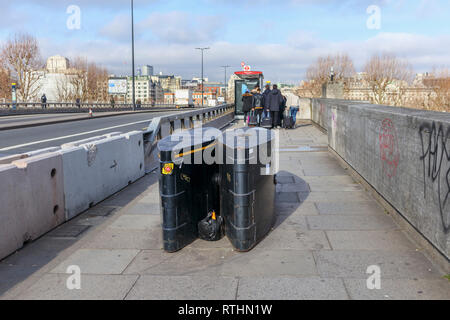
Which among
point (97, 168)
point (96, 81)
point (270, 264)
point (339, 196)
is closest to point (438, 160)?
point (270, 264)

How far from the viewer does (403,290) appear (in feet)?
12.9

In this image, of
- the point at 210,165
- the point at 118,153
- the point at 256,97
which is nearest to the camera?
the point at 210,165

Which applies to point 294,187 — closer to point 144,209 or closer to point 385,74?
point 144,209

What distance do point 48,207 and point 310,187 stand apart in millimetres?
4884

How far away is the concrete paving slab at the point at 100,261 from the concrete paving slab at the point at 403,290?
2.35m

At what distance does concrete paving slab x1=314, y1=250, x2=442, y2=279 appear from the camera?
4309 millimetres

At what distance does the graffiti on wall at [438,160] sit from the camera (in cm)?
428

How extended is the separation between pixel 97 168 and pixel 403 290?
5.21 m

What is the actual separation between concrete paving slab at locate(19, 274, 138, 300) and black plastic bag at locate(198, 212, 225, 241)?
49.8 inches

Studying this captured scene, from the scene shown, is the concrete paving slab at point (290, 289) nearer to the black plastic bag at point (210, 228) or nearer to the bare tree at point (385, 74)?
the black plastic bag at point (210, 228)

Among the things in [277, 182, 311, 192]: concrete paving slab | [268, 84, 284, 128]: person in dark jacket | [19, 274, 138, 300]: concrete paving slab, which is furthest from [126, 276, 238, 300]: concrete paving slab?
[268, 84, 284, 128]: person in dark jacket
